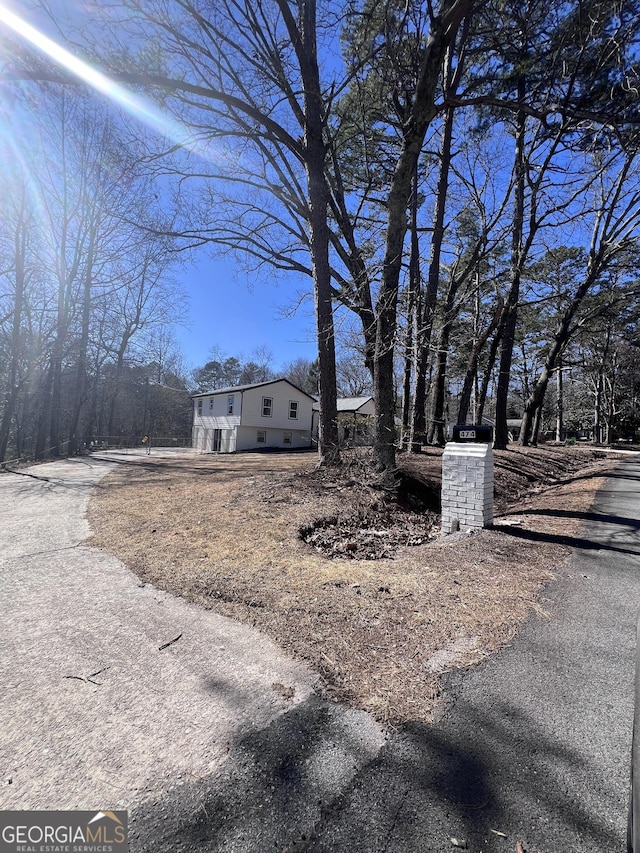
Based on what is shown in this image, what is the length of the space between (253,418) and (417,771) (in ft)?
83.9

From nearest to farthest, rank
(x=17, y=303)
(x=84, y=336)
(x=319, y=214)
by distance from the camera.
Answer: (x=319, y=214)
(x=17, y=303)
(x=84, y=336)

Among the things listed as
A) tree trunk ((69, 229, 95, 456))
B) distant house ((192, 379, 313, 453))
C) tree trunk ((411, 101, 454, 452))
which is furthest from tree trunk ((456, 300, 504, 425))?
tree trunk ((69, 229, 95, 456))

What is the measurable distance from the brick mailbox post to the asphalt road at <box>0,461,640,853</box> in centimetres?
247

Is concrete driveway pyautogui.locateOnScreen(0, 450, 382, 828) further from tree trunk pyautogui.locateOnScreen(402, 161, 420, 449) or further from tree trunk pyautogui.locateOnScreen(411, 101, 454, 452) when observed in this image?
tree trunk pyautogui.locateOnScreen(411, 101, 454, 452)

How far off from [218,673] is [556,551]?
3.80 meters

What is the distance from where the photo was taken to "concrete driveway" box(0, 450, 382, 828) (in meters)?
1.59

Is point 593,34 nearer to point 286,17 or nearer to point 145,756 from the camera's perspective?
point 286,17

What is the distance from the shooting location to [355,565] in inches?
158

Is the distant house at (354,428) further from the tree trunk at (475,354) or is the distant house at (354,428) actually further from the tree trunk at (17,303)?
the tree trunk at (17,303)

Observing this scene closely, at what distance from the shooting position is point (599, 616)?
2.87 metres

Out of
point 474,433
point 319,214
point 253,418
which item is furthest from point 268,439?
point 474,433

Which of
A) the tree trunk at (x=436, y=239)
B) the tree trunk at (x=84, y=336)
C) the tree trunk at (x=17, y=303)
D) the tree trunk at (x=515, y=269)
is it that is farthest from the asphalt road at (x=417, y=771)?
the tree trunk at (x=84, y=336)

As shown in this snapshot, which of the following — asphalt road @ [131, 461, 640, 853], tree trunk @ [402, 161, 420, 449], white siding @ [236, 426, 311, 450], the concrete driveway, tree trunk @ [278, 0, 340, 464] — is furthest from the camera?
white siding @ [236, 426, 311, 450]

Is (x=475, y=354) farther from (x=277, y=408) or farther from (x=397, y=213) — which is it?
(x=277, y=408)
